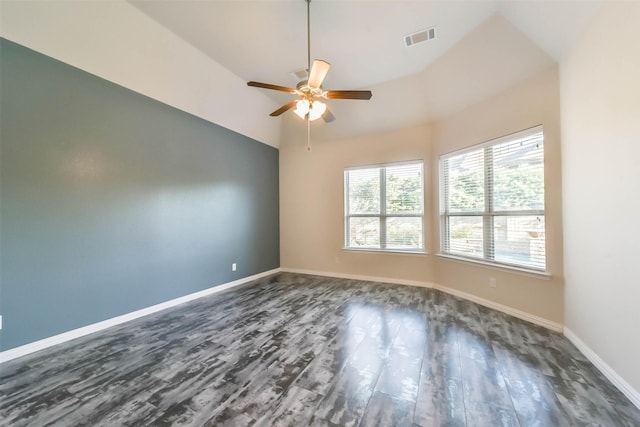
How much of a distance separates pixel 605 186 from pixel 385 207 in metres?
3.04

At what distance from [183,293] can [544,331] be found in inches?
179

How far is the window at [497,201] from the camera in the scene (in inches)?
117

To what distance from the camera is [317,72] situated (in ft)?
7.96

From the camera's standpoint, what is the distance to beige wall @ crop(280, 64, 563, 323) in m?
2.79

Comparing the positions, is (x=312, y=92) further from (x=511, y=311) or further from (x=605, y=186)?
(x=511, y=311)

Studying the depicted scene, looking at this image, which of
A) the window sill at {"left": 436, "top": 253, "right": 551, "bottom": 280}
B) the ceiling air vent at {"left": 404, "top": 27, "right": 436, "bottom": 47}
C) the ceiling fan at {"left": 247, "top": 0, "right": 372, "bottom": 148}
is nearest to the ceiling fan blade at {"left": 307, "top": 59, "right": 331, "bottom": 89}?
the ceiling fan at {"left": 247, "top": 0, "right": 372, "bottom": 148}

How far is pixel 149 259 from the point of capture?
130 inches

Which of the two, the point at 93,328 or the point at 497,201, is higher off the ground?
the point at 497,201

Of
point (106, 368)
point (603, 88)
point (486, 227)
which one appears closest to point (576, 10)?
point (603, 88)

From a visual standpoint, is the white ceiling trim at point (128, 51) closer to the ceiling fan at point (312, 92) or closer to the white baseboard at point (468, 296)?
the ceiling fan at point (312, 92)

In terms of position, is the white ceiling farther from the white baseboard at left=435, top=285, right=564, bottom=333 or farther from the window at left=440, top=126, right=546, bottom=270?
the white baseboard at left=435, top=285, right=564, bottom=333

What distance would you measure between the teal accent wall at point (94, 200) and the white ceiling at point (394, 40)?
40.9 inches

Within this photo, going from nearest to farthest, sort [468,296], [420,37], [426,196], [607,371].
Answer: [607,371]
[420,37]
[468,296]
[426,196]

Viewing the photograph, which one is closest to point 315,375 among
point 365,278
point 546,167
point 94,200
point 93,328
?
point 93,328
